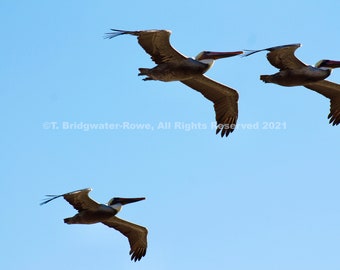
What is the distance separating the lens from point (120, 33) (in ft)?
80.4

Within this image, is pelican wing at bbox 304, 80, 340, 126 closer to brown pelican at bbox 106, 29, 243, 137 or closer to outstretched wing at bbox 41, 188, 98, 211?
brown pelican at bbox 106, 29, 243, 137

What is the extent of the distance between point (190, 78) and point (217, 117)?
1.95 metres

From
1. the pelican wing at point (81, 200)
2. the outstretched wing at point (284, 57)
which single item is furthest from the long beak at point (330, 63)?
the pelican wing at point (81, 200)

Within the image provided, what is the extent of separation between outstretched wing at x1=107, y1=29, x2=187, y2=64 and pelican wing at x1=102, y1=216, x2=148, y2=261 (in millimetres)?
4876

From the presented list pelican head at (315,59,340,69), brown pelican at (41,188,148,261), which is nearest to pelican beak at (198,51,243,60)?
pelican head at (315,59,340,69)

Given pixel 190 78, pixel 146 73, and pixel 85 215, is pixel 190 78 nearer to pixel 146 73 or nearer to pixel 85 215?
pixel 146 73

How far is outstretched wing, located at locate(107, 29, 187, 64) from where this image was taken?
25.2 m

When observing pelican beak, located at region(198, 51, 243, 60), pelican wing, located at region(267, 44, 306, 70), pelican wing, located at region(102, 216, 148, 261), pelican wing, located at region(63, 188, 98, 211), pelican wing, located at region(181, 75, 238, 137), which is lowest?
pelican wing, located at region(102, 216, 148, 261)

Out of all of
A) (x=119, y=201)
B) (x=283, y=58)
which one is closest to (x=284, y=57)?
(x=283, y=58)

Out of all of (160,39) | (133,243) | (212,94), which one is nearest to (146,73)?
(160,39)

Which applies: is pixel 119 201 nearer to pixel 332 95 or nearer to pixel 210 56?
pixel 210 56

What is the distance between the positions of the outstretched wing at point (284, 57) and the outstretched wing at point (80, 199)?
5.58 metres

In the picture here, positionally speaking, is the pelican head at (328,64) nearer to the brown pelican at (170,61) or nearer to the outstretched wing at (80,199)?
the brown pelican at (170,61)

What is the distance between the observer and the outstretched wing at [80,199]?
2600cm
